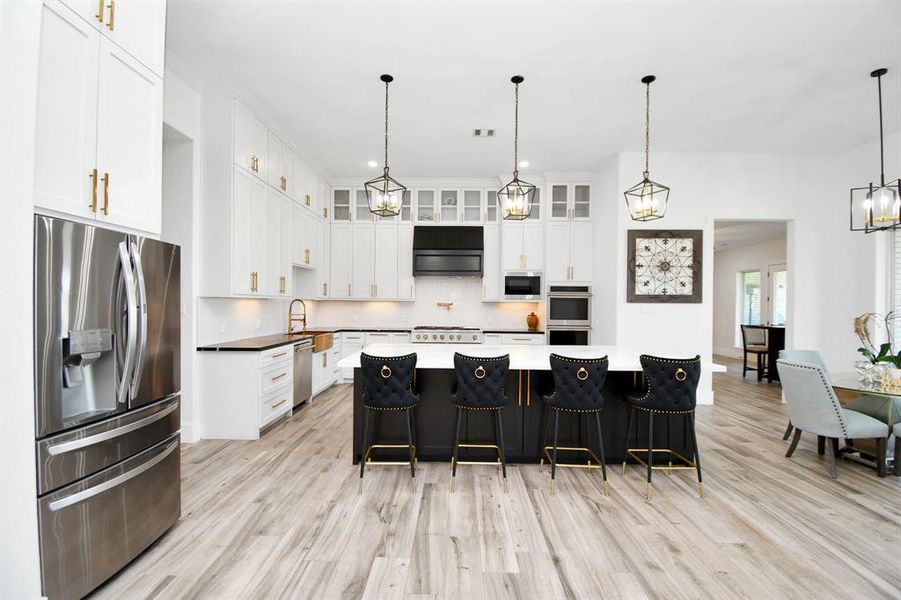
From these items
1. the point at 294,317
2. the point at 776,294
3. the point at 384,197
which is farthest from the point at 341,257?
the point at 776,294

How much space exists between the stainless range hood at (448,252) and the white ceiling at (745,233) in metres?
4.37

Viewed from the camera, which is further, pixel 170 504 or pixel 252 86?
pixel 252 86

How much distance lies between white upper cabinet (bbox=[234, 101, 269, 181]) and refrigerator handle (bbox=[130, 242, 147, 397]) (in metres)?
2.23

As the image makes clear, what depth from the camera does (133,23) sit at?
2031 mm

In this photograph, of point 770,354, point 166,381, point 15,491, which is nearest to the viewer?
point 15,491

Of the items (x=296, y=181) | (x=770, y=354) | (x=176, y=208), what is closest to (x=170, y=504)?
(x=176, y=208)

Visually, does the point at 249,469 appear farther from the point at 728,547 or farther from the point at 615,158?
the point at 615,158

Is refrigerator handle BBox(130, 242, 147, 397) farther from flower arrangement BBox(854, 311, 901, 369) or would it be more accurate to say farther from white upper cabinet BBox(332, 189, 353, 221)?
flower arrangement BBox(854, 311, 901, 369)

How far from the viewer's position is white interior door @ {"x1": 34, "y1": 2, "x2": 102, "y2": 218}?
161cm

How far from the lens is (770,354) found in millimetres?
7062

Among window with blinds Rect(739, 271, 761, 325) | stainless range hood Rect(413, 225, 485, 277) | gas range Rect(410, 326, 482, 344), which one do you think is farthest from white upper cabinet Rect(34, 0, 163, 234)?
window with blinds Rect(739, 271, 761, 325)

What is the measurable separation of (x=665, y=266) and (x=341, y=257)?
15.5 feet

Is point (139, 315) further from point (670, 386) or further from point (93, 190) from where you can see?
point (670, 386)

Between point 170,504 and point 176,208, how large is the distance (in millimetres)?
2592
